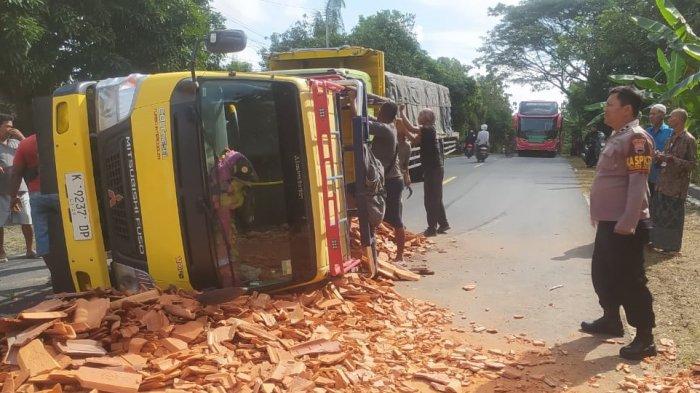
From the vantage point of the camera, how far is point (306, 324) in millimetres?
4230

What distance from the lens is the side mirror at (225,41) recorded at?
385cm

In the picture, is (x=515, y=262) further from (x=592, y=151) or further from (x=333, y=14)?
(x=333, y=14)

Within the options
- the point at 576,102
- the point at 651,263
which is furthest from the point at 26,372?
the point at 576,102

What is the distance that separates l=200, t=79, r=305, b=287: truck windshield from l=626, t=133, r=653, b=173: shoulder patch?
7.94 ft

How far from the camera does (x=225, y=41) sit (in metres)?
3.87

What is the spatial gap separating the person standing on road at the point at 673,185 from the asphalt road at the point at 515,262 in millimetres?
896

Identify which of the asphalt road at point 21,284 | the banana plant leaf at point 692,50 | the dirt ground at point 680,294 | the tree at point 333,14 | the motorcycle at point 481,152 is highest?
the tree at point 333,14

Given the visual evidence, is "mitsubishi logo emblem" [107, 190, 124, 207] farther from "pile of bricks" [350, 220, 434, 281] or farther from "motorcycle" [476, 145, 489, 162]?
"motorcycle" [476, 145, 489, 162]

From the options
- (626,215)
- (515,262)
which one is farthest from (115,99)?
(515,262)

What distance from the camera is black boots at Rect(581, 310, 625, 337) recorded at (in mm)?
4578

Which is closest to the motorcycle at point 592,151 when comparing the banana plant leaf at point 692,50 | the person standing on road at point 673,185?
the banana plant leaf at point 692,50

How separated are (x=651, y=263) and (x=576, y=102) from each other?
1041 inches

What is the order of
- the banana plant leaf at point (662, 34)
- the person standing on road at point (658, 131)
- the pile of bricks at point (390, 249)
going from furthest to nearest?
the banana plant leaf at point (662, 34)
the person standing on road at point (658, 131)
the pile of bricks at point (390, 249)

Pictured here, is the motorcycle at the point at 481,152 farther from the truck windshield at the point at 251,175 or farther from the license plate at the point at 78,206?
the license plate at the point at 78,206
